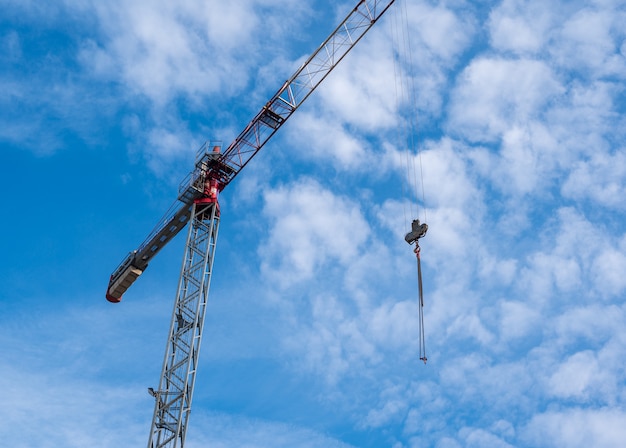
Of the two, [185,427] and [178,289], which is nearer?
[185,427]

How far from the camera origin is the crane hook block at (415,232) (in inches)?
2004

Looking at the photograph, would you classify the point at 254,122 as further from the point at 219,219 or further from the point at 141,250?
the point at 141,250

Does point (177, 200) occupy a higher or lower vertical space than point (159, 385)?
higher

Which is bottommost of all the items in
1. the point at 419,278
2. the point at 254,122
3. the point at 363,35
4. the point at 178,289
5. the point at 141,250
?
the point at 419,278

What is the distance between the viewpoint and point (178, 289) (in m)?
63.5

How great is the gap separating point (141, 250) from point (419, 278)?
27396mm

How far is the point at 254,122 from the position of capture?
7044 centimetres

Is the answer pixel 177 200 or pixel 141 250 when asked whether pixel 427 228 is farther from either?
pixel 141 250

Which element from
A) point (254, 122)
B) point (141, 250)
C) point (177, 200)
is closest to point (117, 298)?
point (141, 250)

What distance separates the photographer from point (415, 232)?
5122 cm

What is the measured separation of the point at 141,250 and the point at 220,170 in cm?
932

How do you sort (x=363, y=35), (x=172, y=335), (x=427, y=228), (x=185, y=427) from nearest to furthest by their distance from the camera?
1. (x=427, y=228)
2. (x=185, y=427)
3. (x=172, y=335)
4. (x=363, y=35)

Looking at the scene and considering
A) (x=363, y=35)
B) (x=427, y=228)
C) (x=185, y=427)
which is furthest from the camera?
(x=363, y=35)

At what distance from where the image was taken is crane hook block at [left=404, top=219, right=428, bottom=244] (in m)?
50.9
